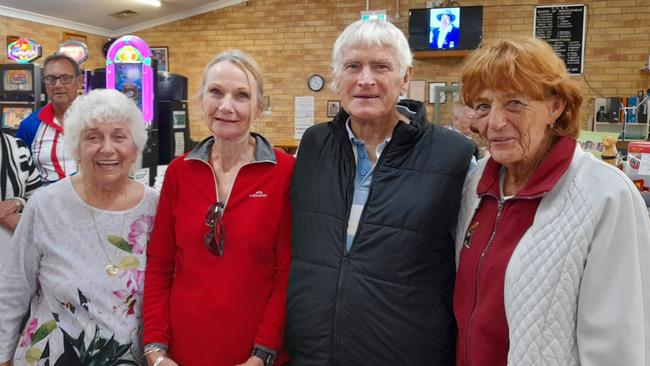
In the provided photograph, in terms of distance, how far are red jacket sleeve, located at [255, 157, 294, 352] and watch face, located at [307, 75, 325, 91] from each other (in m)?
7.11

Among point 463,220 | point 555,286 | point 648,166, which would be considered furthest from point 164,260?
point 648,166

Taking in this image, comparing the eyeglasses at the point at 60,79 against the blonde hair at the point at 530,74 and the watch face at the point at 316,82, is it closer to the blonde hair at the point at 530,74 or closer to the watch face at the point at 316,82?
the blonde hair at the point at 530,74

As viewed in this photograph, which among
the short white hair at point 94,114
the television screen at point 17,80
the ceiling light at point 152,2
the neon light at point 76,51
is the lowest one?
the short white hair at point 94,114

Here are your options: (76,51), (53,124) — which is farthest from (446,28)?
(53,124)

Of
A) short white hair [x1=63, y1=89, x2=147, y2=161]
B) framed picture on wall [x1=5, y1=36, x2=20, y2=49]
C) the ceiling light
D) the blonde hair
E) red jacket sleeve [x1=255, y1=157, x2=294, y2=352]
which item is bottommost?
red jacket sleeve [x1=255, y1=157, x2=294, y2=352]

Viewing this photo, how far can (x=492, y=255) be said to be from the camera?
1.36 m

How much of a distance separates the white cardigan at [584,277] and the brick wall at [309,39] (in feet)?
22.3

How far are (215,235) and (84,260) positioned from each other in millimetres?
465

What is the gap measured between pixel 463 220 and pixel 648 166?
229 cm

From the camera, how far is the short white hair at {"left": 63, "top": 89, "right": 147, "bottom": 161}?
1810 mm

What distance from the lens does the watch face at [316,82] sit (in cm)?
875

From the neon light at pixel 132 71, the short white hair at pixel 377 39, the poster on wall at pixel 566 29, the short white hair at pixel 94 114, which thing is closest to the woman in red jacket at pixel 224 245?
the short white hair at pixel 94 114

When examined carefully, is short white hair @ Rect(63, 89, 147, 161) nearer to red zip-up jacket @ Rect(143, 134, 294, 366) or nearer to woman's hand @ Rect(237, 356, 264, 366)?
red zip-up jacket @ Rect(143, 134, 294, 366)

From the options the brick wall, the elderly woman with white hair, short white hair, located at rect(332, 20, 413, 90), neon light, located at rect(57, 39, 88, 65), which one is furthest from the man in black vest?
the brick wall
